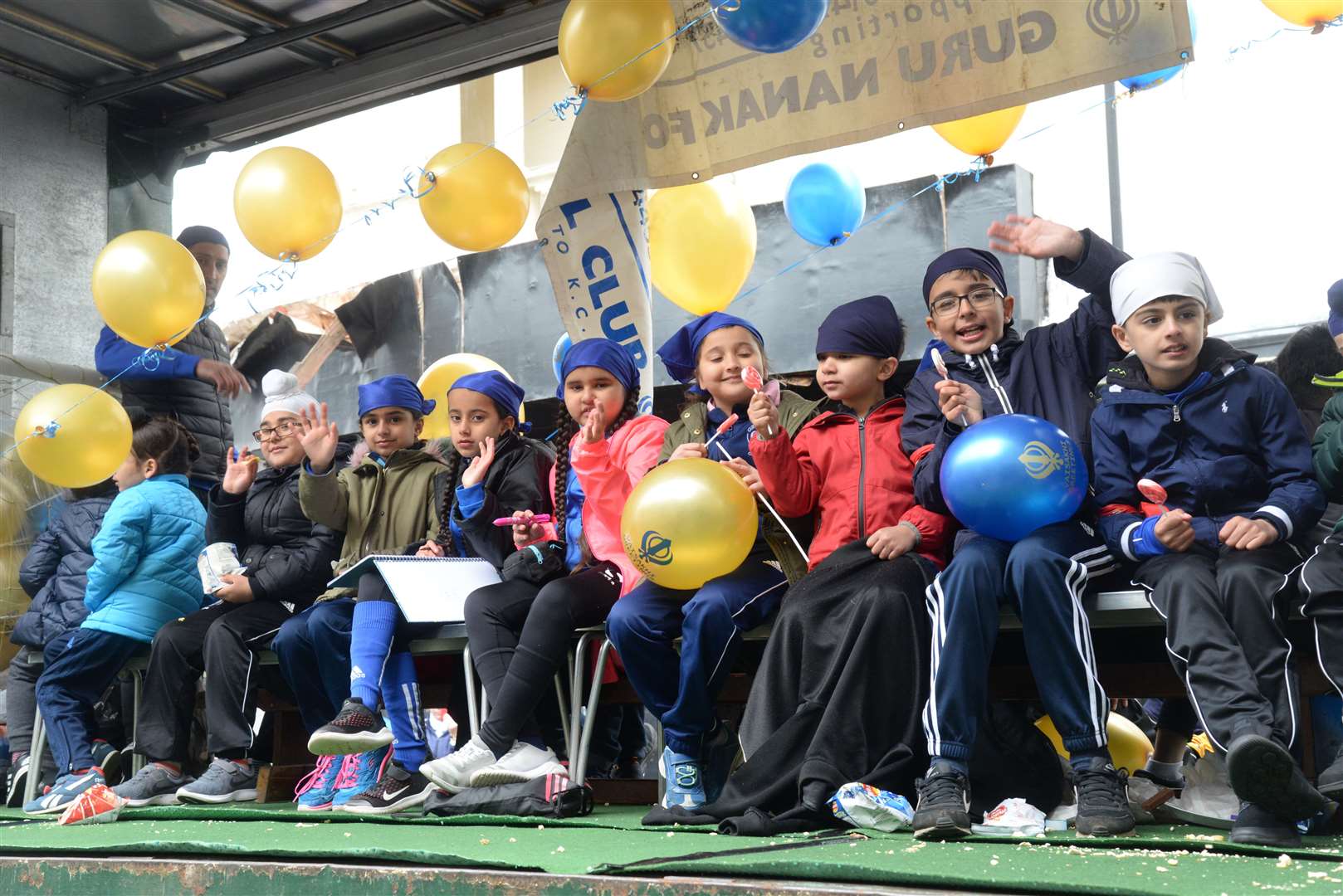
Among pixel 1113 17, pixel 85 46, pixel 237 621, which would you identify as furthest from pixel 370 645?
pixel 85 46

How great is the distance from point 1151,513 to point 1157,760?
2.62 ft

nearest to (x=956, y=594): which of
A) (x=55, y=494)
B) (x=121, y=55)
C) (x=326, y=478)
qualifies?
(x=326, y=478)

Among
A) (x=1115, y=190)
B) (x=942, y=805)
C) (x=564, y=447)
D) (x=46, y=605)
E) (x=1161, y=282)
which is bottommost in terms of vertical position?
(x=942, y=805)

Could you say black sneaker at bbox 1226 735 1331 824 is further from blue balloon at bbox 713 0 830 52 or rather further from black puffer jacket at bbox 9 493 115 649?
black puffer jacket at bbox 9 493 115 649

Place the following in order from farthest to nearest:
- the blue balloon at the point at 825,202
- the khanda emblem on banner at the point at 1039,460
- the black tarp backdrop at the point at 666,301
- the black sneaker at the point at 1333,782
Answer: the black tarp backdrop at the point at 666,301 < the blue balloon at the point at 825,202 < the khanda emblem on banner at the point at 1039,460 < the black sneaker at the point at 1333,782

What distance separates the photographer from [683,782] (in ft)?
11.4

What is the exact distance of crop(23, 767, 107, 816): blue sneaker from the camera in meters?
4.59

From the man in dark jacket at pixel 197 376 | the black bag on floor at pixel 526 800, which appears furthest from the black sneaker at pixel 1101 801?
the man in dark jacket at pixel 197 376

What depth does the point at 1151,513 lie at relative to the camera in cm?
315

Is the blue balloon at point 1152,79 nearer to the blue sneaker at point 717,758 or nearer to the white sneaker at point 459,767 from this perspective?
the blue sneaker at point 717,758

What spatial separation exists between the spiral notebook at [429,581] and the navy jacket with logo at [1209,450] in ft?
6.41

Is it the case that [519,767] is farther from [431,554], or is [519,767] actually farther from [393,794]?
[431,554]

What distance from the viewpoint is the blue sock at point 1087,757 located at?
2.93 meters

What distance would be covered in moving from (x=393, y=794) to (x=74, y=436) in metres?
1.88
